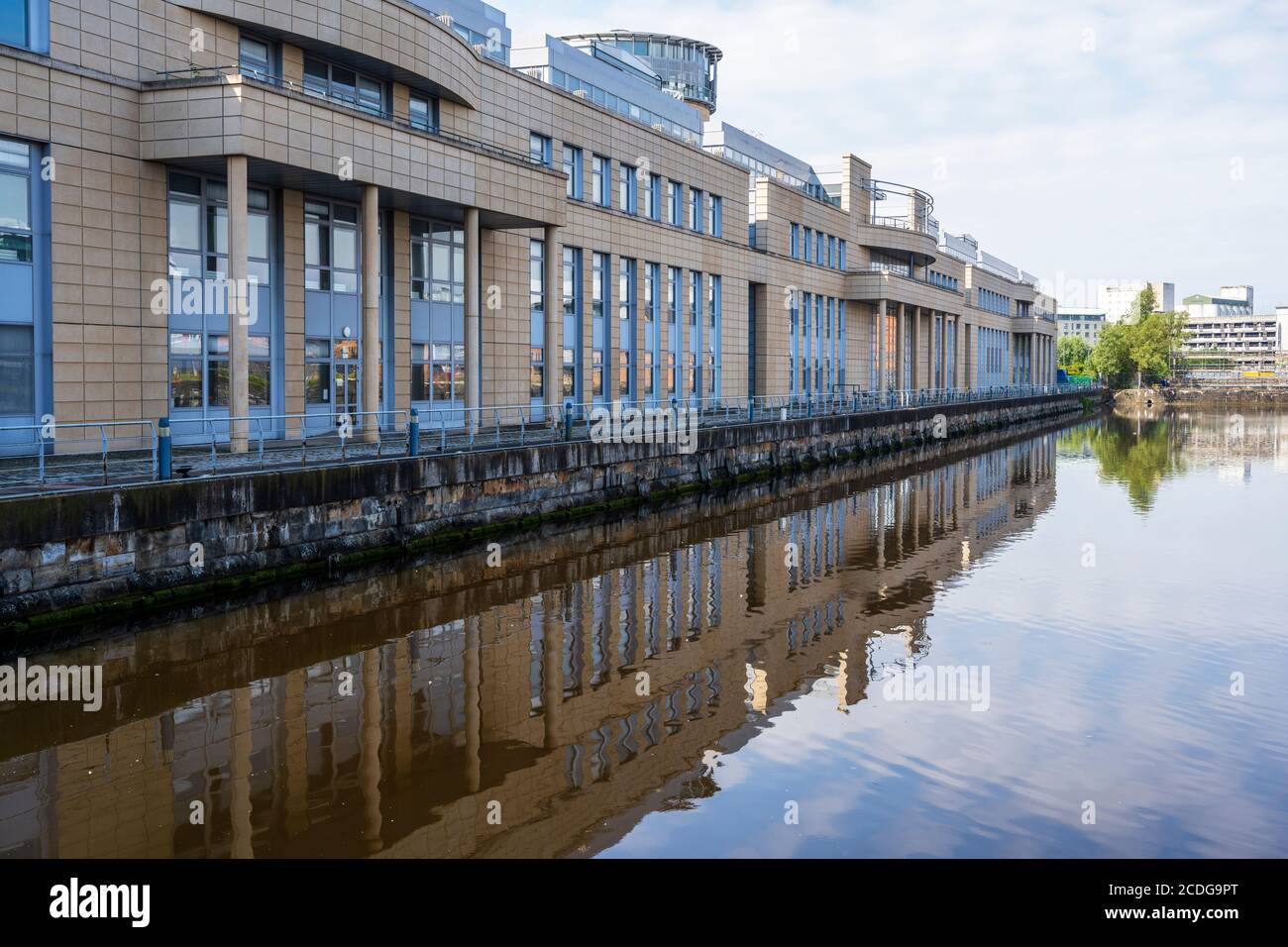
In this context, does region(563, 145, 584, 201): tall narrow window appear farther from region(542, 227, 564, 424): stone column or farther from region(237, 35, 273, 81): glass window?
region(237, 35, 273, 81): glass window

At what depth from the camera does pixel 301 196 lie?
2678cm

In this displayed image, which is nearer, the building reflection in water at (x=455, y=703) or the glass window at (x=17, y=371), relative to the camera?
the building reflection in water at (x=455, y=703)

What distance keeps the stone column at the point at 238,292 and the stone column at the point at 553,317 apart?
11.8 m

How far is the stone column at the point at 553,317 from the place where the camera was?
112 feet

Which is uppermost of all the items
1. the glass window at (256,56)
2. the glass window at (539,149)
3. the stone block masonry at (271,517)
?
the glass window at (539,149)

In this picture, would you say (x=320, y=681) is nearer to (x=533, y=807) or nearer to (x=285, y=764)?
(x=285, y=764)

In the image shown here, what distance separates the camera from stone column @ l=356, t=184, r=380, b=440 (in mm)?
25641

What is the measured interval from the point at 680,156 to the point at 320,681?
120 feet

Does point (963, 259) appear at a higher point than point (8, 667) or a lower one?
higher

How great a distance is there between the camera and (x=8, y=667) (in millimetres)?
Result: 13336

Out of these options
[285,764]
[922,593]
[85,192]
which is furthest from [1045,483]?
[285,764]

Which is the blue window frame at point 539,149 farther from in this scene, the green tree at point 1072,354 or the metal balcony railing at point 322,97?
the green tree at point 1072,354

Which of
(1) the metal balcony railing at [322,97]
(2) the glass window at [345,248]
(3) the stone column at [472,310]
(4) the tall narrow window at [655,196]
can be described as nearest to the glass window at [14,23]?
(1) the metal balcony railing at [322,97]

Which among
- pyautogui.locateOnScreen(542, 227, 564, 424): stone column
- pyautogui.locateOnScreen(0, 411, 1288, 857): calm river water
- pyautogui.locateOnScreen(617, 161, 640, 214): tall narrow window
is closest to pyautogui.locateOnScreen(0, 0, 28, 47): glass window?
pyautogui.locateOnScreen(0, 411, 1288, 857): calm river water
